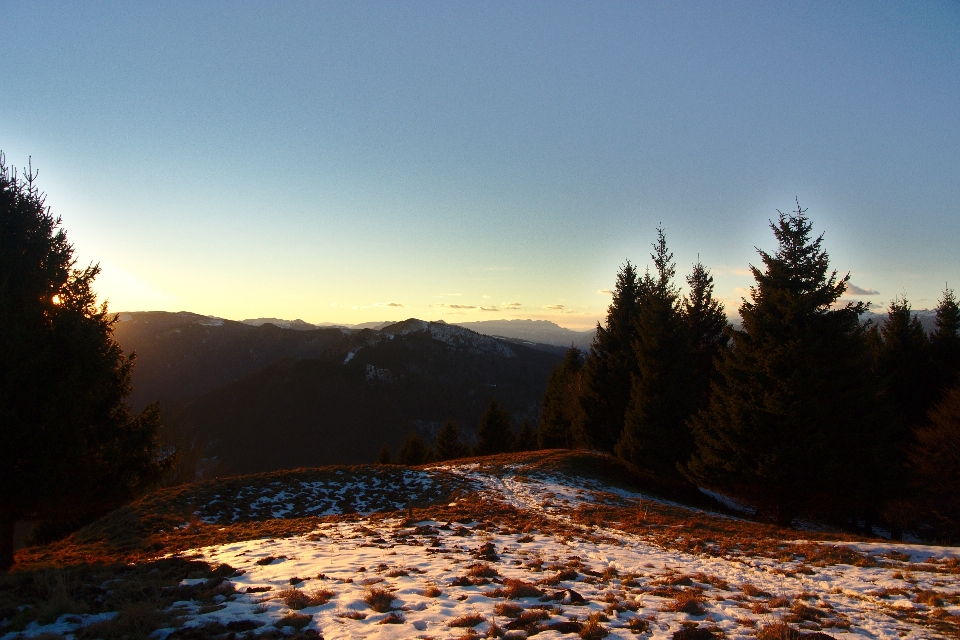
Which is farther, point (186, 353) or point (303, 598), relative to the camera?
point (186, 353)

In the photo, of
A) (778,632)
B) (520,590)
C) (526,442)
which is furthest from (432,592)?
(526,442)

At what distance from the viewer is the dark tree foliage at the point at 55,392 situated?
960 centimetres

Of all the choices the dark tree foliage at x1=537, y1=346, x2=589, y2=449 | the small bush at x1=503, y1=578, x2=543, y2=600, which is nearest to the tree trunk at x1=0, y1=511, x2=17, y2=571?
the small bush at x1=503, y1=578, x2=543, y2=600

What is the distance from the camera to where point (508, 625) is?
5328 mm

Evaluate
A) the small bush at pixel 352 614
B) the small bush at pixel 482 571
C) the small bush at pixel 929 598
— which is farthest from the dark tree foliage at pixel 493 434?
the small bush at pixel 352 614

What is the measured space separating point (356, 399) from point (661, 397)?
12166 centimetres

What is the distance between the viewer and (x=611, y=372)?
2888cm

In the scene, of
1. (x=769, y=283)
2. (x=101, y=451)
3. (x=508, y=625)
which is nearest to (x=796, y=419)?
(x=769, y=283)

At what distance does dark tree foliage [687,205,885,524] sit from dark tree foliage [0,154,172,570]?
17.6 m

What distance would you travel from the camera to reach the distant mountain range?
371 ft

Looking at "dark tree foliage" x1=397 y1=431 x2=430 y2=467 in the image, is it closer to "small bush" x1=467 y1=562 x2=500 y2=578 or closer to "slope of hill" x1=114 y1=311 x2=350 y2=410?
"small bush" x1=467 y1=562 x2=500 y2=578

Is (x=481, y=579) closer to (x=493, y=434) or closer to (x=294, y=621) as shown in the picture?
(x=294, y=621)

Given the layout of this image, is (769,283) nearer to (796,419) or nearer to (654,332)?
(796,419)

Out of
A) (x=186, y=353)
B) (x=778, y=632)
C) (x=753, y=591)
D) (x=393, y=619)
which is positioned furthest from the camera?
(x=186, y=353)
